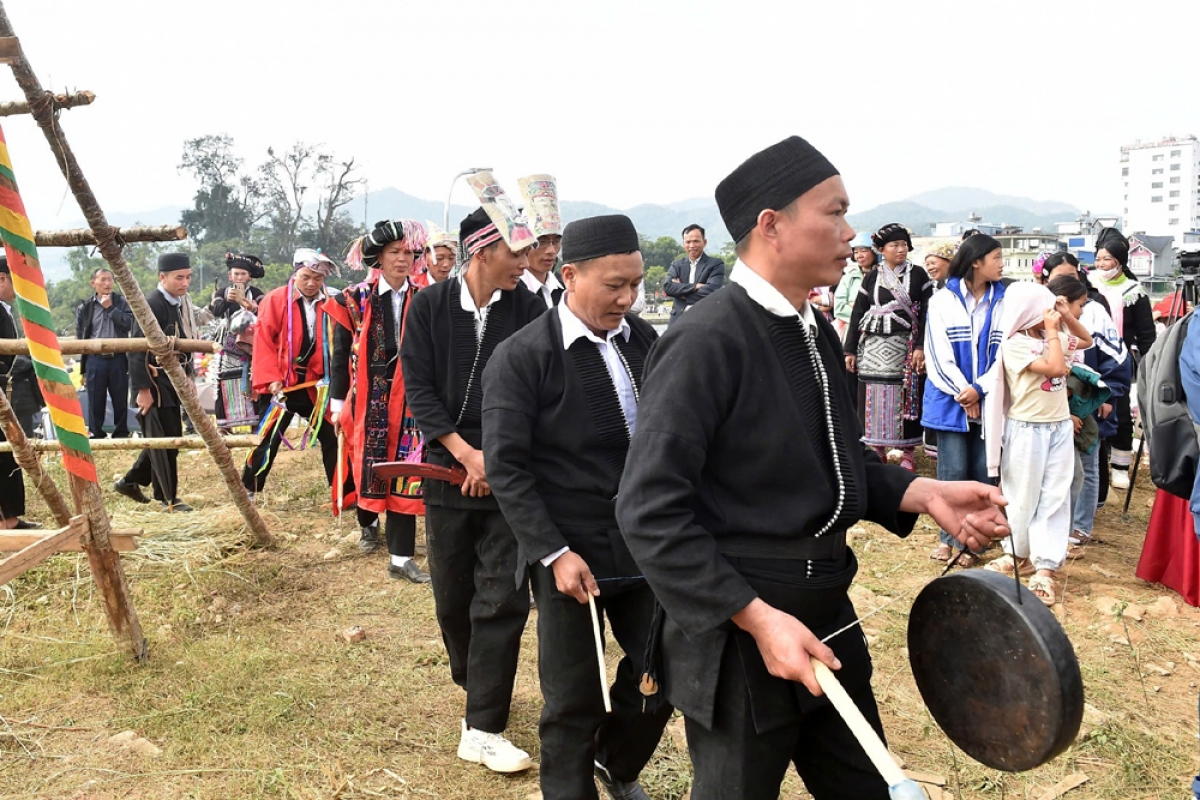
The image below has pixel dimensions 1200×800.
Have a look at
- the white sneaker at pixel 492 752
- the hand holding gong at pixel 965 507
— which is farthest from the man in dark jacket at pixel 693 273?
the hand holding gong at pixel 965 507

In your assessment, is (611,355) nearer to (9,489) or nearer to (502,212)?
(502,212)

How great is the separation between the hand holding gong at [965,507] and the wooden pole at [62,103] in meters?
3.86

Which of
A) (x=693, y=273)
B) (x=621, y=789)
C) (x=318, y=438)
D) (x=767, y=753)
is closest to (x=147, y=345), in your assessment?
(x=318, y=438)

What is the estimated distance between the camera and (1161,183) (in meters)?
141

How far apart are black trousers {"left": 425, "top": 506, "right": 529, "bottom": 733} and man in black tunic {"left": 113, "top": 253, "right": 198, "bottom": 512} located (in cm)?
455

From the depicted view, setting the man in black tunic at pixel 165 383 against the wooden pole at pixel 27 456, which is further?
the man in black tunic at pixel 165 383

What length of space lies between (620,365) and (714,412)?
1.08m

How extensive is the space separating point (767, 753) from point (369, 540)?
4844mm

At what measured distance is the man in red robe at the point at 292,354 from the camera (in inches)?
275

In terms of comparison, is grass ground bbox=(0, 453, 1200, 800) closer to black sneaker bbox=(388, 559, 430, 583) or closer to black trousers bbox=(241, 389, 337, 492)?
black sneaker bbox=(388, 559, 430, 583)

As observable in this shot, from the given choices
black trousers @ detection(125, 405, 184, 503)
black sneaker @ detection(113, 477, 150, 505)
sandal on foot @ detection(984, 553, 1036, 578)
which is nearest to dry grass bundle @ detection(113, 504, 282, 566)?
black trousers @ detection(125, 405, 184, 503)

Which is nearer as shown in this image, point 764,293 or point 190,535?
point 764,293

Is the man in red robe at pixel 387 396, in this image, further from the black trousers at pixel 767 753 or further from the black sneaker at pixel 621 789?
the black trousers at pixel 767 753

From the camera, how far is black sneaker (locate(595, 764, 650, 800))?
3.19 metres
